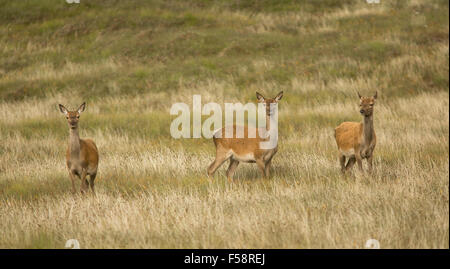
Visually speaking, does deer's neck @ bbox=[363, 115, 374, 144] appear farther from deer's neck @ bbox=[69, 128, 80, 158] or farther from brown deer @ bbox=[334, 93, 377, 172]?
deer's neck @ bbox=[69, 128, 80, 158]

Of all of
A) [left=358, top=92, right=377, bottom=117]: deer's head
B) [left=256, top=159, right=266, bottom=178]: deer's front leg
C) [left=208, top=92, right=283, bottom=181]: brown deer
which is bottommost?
[left=256, top=159, right=266, bottom=178]: deer's front leg

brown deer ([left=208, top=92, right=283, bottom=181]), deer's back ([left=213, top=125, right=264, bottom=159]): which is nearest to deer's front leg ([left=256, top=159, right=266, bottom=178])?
brown deer ([left=208, top=92, right=283, bottom=181])

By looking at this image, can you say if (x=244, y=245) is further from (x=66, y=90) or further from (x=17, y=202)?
(x=66, y=90)

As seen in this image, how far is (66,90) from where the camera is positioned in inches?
879

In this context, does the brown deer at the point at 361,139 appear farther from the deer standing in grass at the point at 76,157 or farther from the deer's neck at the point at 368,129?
the deer standing in grass at the point at 76,157

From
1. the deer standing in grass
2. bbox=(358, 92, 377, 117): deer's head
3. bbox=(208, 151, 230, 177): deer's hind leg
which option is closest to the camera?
the deer standing in grass

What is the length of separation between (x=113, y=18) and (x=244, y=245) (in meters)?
27.3

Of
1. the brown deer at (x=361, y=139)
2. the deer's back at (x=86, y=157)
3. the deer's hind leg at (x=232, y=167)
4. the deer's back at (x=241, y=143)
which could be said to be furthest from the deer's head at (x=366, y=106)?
the deer's back at (x=86, y=157)

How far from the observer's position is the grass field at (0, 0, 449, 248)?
692 centimetres

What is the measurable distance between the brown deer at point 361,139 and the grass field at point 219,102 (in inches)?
16.3

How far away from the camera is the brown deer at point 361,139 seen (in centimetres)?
931

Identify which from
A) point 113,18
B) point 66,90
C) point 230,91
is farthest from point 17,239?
point 113,18

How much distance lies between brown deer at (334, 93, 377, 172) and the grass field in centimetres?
42

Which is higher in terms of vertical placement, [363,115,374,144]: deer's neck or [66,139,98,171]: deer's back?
[363,115,374,144]: deer's neck
